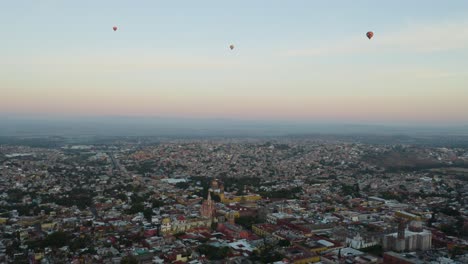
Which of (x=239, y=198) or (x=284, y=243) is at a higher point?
(x=284, y=243)

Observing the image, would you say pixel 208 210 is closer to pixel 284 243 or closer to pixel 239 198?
pixel 284 243

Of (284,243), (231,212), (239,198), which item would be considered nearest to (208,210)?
(231,212)

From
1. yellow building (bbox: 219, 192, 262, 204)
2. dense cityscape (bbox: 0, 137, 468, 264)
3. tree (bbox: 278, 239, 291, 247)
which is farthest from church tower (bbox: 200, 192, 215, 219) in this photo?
yellow building (bbox: 219, 192, 262, 204)

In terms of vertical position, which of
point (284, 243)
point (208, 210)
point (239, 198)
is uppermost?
point (208, 210)

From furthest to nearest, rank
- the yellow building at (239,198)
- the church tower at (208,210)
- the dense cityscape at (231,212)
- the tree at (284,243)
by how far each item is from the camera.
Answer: the yellow building at (239,198) → the church tower at (208,210) → the tree at (284,243) → the dense cityscape at (231,212)

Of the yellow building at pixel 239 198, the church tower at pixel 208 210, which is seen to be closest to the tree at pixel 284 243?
the church tower at pixel 208 210

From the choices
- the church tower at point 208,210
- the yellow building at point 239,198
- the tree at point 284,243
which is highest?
the church tower at point 208,210

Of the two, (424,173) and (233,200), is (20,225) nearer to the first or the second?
(233,200)

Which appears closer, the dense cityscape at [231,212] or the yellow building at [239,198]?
the dense cityscape at [231,212]

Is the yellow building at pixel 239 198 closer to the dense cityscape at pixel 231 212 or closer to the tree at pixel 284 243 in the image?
the dense cityscape at pixel 231 212
